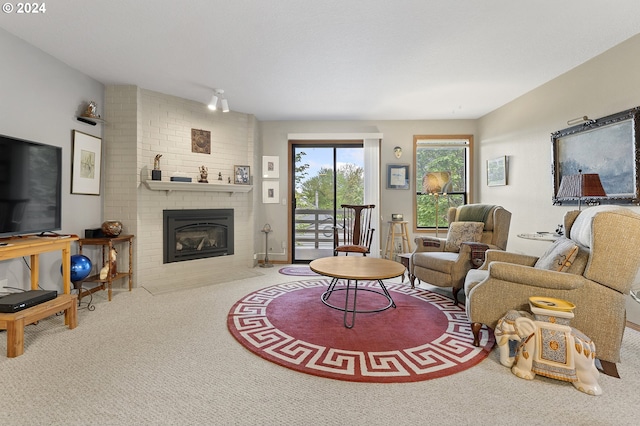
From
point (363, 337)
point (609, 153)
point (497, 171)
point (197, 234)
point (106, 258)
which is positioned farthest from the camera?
point (497, 171)

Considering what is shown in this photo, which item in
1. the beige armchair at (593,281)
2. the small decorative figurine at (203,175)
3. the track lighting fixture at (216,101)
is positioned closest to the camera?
the beige armchair at (593,281)

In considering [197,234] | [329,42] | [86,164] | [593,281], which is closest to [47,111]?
[86,164]

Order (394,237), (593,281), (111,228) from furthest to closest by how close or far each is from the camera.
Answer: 1. (394,237)
2. (111,228)
3. (593,281)

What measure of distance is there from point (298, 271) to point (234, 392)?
3.01 metres

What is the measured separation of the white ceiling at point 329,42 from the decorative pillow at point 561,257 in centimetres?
178

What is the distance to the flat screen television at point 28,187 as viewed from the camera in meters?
2.31

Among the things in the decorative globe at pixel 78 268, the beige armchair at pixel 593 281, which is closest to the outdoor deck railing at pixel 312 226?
the decorative globe at pixel 78 268

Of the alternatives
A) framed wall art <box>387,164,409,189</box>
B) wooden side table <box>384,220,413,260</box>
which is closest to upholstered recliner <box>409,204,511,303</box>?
wooden side table <box>384,220,413,260</box>

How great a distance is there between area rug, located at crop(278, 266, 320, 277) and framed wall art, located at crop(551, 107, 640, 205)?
10.8 ft

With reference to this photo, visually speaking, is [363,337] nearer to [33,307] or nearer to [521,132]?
[33,307]

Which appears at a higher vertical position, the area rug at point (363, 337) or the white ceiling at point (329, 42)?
the white ceiling at point (329, 42)

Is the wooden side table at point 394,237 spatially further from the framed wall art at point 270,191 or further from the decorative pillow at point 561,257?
the decorative pillow at point 561,257

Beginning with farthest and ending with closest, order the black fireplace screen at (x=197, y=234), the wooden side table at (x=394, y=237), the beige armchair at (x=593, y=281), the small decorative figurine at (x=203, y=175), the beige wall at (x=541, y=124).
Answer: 1. the wooden side table at (x=394, y=237)
2. the small decorative figurine at (x=203, y=175)
3. the black fireplace screen at (x=197, y=234)
4. the beige wall at (x=541, y=124)
5. the beige armchair at (x=593, y=281)

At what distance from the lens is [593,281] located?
1865mm
